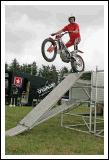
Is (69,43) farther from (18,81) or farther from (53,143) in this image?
(18,81)

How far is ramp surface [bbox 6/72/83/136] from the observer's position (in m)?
10.8

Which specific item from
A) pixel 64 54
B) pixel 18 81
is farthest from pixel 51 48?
pixel 18 81

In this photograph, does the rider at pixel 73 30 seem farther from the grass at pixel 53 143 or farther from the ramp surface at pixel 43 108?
the grass at pixel 53 143

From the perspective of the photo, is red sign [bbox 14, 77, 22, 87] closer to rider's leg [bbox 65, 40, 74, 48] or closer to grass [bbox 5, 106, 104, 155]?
grass [bbox 5, 106, 104, 155]

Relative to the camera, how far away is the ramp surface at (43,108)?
35.3ft

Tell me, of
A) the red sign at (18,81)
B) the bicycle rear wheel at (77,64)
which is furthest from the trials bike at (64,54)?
the red sign at (18,81)

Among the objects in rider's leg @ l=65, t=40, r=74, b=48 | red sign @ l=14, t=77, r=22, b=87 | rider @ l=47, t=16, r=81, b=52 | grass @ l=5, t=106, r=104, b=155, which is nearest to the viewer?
grass @ l=5, t=106, r=104, b=155

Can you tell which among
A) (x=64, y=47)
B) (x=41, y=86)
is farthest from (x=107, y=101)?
(x=41, y=86)

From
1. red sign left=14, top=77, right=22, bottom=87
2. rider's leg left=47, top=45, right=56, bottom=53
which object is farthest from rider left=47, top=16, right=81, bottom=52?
red sign left=14, top=77, right=22, bottom=87

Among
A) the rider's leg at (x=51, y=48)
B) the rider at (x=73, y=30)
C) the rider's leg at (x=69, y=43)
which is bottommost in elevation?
the rider's leg at (x=51, y=48)

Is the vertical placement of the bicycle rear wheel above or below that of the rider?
below

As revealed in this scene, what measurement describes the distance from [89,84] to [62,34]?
261cm

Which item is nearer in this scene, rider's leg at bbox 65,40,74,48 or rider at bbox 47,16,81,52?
rider at bbox 47,16,81,52

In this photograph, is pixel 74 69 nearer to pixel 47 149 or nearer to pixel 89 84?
pixel 89 84
